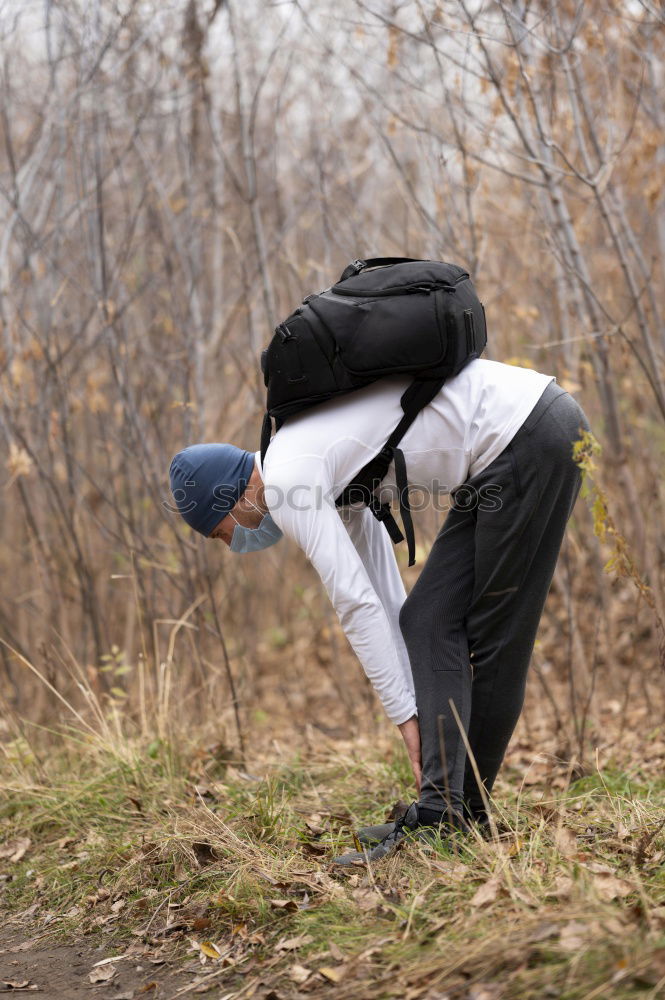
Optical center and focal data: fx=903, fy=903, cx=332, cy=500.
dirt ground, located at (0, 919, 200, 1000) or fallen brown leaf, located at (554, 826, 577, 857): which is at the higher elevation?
fallen brown leaf, located at (554, 826, 577, 857)

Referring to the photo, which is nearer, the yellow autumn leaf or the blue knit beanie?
the yellow autumn leaf

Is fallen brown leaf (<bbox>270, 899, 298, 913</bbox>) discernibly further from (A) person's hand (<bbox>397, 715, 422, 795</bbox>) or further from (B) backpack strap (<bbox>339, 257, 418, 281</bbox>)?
(B) backpack strap (<bbox>339, 257, 418, 281</bbox>)

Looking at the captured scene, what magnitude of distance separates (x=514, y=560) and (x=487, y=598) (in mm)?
137

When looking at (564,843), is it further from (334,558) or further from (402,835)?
(334,558)

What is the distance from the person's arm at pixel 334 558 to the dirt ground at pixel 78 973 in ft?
2.90

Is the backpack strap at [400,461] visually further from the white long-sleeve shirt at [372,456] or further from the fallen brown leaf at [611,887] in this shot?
the fallen brown leaf at [611,887]

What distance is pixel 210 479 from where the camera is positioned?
8.18ft

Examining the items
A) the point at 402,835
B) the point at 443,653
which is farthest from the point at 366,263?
the point at 402,835

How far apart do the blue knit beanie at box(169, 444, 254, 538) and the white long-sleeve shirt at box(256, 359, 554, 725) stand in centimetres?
18

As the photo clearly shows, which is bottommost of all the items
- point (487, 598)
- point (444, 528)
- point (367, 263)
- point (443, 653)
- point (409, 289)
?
point (443, 653)

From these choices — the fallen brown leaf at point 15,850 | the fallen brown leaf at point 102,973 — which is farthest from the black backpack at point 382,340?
the fallen brown leaf at point 15,850

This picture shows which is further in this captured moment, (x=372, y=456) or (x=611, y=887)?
(x=372, y=456)

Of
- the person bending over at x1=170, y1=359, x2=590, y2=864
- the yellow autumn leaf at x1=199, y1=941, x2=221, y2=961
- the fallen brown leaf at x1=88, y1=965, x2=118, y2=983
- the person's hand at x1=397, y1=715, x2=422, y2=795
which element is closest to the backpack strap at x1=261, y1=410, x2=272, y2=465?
the person bending over at x1=170, y1=359, x2=590, y2=864

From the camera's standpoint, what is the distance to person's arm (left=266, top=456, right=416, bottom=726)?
224 cm
